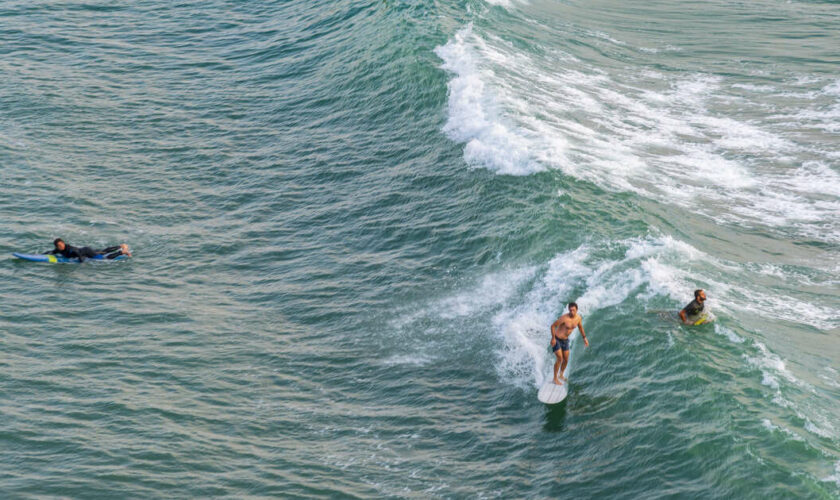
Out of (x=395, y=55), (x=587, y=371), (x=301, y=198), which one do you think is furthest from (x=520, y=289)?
(x=395, y=55)

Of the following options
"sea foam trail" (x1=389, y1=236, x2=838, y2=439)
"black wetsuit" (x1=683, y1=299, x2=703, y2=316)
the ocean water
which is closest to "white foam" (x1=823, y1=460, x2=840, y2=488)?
the ocean water

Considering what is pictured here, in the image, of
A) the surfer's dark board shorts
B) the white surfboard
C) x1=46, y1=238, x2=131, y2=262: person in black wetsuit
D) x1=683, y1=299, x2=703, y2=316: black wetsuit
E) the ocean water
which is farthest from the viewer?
x1=46, y1=238, x2=131, y2=262: person in black wetsuit

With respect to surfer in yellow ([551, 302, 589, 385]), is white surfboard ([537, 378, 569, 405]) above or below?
below

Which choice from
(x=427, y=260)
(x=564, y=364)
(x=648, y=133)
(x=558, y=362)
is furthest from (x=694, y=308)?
(x=648, y=133)

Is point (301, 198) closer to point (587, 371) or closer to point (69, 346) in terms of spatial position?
point (69, 346)

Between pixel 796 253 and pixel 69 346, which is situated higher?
pixel 796 253

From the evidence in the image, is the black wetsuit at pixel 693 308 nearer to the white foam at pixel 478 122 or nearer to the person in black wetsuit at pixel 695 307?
the person in black wetsuit at pixel 695 307

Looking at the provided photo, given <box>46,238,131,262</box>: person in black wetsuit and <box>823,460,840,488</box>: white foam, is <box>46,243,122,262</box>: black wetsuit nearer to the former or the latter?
<box>46,238,131,262</box>: person in black wetsuit
